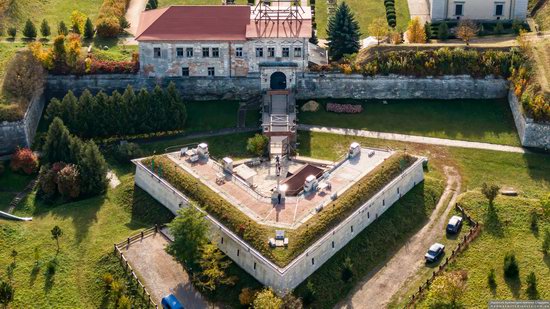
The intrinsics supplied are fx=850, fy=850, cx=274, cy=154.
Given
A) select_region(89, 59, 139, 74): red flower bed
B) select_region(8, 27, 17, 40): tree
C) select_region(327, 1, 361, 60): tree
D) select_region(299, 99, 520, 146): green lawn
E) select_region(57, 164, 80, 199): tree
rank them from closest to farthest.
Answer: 1. select_region(57, 164, 80, 199): tree
2. select_region(299, 99, 520, 146): green lawn
3. select_region(89, 59, 139, 74): red flower bed
4. select_region(327, 1, 361, 60): tree
5. select_region(8, 27, 17, 40): tree

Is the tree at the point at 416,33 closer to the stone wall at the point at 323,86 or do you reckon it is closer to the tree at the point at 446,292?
the stone wall at the point at 323,86

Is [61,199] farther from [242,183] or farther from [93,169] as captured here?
[242,183]

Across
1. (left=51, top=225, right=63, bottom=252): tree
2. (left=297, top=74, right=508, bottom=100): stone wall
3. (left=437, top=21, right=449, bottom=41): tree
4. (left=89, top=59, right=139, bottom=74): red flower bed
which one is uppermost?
(left=437, top=21, right=449, bottom=41): tree

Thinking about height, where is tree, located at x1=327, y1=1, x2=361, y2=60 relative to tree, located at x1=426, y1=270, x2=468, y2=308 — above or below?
above

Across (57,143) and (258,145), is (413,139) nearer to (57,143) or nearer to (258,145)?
(258,145)

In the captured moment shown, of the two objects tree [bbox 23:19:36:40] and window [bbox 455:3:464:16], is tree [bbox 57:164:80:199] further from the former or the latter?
window [bbox 455:3:464:16]

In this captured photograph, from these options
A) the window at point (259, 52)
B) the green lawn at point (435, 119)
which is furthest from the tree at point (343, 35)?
the window at point (259, 52)

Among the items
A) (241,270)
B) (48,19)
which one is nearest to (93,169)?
(241,270)

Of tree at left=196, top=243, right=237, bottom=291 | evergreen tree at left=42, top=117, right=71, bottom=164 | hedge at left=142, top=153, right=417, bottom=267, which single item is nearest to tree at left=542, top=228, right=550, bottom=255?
hedge at left=142, top=153, right=417, bottom=267
